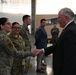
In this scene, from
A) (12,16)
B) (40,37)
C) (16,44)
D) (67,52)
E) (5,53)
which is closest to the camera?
(67,52)

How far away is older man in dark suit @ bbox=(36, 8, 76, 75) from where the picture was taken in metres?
3.37

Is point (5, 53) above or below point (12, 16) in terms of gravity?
below

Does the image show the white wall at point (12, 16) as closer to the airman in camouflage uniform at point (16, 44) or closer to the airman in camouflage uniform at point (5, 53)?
the airman in camouflage uniform at point (16, 44)

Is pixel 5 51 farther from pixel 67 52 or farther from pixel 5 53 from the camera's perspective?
pixel 67 52

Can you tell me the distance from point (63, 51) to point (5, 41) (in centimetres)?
93

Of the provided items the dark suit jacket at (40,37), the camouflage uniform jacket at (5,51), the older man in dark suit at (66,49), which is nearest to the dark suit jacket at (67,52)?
the older man in dark suit at (66,49)

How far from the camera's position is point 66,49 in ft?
11.1

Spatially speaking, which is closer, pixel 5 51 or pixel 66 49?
pixel 66 49

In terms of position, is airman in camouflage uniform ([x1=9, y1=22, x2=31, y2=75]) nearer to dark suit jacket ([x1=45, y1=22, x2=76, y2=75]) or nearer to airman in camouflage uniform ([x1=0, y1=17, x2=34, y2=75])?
airman in camouflage uniform ([x1=0, y1=17, x2=34, y2=75])

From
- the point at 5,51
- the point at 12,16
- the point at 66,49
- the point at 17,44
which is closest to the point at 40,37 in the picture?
the point at 12,16

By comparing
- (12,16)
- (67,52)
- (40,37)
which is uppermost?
(12,16)

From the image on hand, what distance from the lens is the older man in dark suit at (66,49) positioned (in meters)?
3.37

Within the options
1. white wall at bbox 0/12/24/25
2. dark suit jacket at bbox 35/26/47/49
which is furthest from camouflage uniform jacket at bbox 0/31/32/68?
dark suit jacket at bbox 35/26/47/49

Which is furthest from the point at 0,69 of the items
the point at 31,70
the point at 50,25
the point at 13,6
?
the point at 50,25
